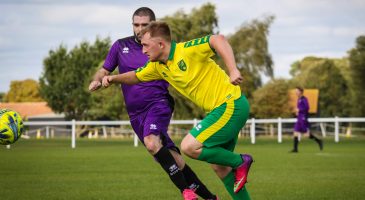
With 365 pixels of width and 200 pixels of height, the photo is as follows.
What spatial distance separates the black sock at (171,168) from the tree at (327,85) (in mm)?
79526

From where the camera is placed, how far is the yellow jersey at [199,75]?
7.04 metres

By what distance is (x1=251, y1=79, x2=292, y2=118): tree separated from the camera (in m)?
71.3

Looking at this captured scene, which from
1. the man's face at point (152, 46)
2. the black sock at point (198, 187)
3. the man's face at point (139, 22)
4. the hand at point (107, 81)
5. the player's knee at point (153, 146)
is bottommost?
the black sock at point (198, 187)

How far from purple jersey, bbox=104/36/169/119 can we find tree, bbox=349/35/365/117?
203 ft

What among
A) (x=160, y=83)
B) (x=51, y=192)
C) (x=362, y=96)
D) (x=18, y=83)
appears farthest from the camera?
(x=18, y=83)

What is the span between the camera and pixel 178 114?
5591 centimetres

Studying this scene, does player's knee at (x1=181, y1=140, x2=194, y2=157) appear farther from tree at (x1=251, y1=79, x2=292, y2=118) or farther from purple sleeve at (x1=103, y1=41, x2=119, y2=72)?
tree at (x1=251, y1=79, x2=292, y2=118)

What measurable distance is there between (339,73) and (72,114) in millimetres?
35454

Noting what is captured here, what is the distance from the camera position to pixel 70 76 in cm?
8225

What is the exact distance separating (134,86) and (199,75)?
2.42 m

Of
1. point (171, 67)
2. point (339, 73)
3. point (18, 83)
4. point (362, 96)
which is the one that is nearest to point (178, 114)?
point (362, 96)

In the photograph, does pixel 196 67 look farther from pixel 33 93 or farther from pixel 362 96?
pixel 33 93

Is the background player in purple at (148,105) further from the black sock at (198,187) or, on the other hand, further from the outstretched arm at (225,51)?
the outstretched arm at (225,51)

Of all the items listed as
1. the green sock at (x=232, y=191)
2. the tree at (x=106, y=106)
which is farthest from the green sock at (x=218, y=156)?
the tree at (x=106, y=106)
